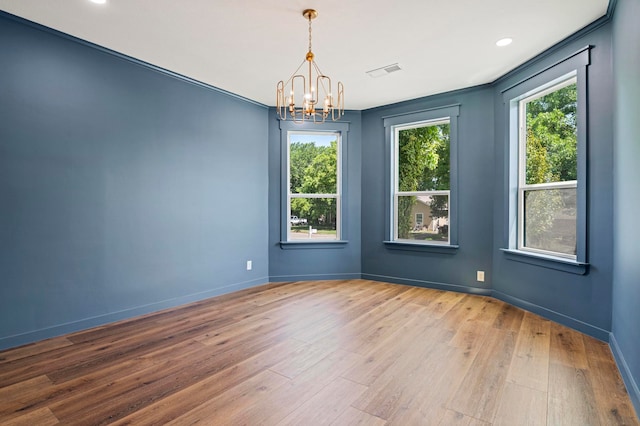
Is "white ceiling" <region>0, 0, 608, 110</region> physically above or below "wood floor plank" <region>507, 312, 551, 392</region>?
above

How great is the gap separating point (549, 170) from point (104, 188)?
4505 millimetres

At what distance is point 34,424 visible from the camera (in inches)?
67.9

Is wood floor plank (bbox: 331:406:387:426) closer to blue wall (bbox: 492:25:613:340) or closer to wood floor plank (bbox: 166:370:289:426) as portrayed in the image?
wood floor plank (bbox: 166:370:289:426)

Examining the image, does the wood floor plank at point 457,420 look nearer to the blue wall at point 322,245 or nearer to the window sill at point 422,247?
the window sill at point 422,247

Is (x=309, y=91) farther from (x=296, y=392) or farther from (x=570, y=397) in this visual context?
(x=570, y=397)

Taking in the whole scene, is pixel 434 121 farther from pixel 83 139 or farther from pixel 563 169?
pixel 83 139

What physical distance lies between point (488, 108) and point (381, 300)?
277 centimetres

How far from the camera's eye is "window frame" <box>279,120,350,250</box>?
198 inches

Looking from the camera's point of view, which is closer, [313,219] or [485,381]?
[485,381]

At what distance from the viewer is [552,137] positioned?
11.1 feet

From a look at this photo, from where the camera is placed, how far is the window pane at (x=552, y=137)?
3.17 meters

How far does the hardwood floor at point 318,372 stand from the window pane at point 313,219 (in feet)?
5.87

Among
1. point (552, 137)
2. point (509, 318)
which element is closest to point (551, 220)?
point (552, 137)

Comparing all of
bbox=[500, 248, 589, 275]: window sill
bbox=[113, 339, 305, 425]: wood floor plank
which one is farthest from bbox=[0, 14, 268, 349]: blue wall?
bbox=[500, 248, 589, 275]: window sill
